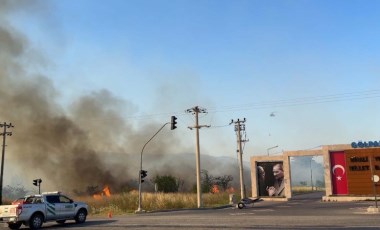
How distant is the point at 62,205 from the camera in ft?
69.8

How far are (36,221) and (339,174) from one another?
32435 mm

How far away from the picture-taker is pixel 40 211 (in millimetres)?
20109

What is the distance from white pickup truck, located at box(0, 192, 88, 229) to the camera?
63.3 feet

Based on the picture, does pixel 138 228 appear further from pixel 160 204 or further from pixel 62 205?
pixel 160 204

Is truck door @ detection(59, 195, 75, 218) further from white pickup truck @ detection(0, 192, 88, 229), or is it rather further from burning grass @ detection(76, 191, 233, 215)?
burning grass @ detection(76, 191, 233, 215)

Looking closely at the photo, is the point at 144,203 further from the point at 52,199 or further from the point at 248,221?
the point at 248,221

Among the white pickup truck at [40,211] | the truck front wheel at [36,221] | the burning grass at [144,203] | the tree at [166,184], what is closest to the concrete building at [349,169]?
the burning grass at [144,203]

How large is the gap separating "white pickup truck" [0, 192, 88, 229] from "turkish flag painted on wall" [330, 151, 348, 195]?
1143 inches

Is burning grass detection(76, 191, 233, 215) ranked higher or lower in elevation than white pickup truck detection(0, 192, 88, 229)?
lower

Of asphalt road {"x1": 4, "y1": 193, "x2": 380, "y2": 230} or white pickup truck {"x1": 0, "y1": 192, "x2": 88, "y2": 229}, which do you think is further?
white pickup truck {"x1": 0, "y1": 192, "x2": 88, "y2": 229}

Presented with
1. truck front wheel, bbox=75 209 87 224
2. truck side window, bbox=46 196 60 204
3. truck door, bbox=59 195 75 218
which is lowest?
truck front wheel, bbox=75 209 87 224

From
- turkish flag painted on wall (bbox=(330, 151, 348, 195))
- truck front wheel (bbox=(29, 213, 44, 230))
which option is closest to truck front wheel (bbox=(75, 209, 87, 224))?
truck front wheel (bbox=(29, 213, 44, 230))

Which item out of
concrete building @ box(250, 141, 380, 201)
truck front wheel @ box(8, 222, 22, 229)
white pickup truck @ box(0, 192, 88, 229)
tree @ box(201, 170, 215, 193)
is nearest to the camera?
white pickup truck @ box(0, 192, 88, 229)

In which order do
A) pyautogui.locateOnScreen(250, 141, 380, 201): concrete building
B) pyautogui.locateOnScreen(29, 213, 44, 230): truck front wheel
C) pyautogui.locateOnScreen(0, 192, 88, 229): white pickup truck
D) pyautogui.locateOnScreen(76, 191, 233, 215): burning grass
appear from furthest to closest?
pyautogui.locateOnScreen(250, 141, 380, 201): concrete building
pyautogui.locateOnScreen(76, 191, 233, 215): burning grass
pyautogui.locateOnScreen(29, 213, 44, 230): truck front wheel
pyautogui.locateOnScreen(0, 192, 88, 229): white pickup truck
